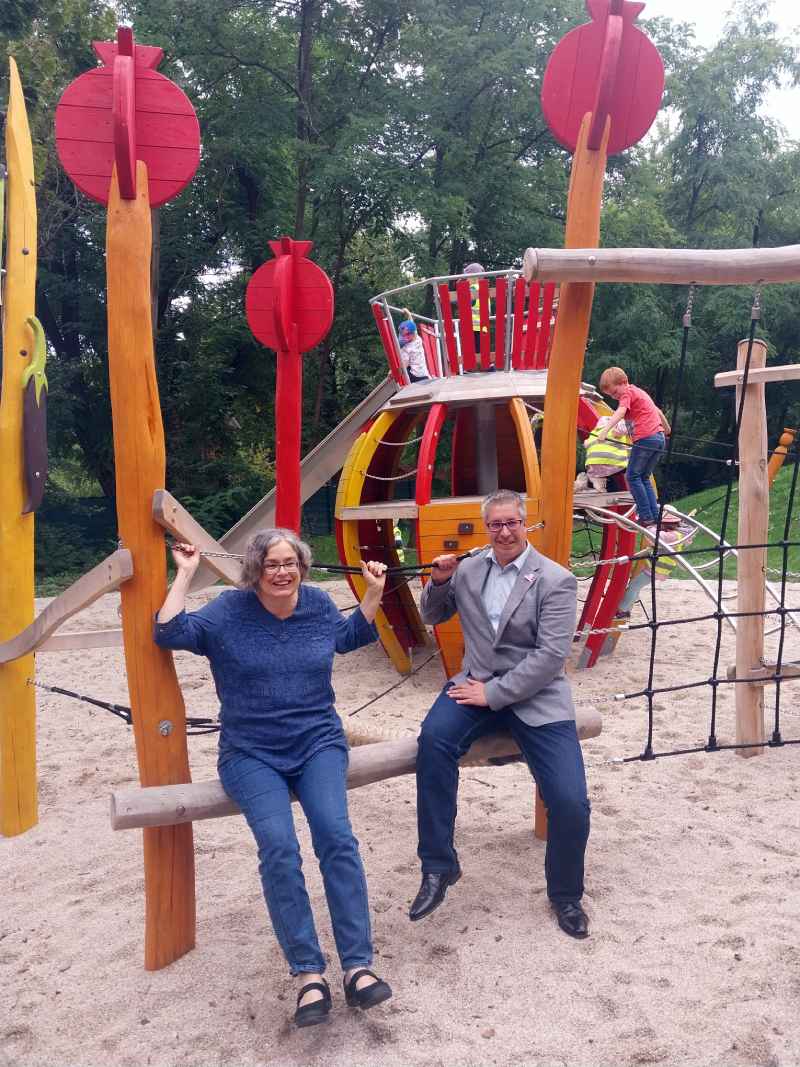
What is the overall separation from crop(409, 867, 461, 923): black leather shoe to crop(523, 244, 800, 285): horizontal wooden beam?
190 cm

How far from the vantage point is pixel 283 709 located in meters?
2.52

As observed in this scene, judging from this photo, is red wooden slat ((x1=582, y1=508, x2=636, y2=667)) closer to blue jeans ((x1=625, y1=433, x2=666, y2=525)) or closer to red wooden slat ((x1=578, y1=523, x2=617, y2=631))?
red wooden slat ((x1=578, y1=523, x2=617, y2=631))

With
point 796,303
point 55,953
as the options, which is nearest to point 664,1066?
point 55,953

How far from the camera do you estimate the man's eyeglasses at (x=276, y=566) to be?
2.53 m

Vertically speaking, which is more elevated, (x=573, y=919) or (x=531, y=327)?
(x=531, y=327)

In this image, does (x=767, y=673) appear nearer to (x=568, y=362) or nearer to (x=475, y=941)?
(x=568, y=362)

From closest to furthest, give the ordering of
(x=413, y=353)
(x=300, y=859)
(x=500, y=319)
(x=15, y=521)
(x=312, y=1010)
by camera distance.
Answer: (x=312, y=1010), (x=300, y=859), (x=15, y=521), (x=500, y=319), (x=413, y=353)

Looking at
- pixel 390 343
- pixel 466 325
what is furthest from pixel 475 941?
pixel 390 343

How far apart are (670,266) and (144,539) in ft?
6.05

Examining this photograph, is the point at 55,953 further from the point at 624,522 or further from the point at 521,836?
the point at 624,522

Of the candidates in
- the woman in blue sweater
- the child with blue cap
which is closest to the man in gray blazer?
the woman in blue sweater

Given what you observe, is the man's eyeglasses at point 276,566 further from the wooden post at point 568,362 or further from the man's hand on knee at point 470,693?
the wooden post at point 568,362

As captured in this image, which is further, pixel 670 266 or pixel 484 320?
pixel 484 320

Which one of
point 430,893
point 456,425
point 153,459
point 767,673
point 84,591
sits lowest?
point 430,893
